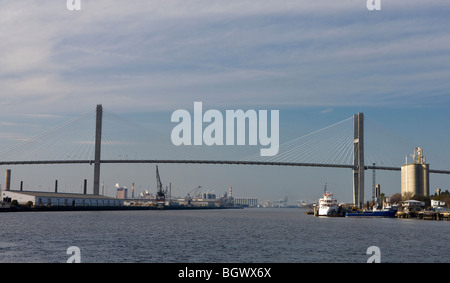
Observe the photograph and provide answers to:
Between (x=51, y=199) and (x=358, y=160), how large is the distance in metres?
98.7

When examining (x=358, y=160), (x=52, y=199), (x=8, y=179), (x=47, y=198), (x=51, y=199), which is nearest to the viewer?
(x=358, y=160)

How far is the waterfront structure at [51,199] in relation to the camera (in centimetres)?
16388

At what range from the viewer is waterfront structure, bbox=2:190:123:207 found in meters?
164

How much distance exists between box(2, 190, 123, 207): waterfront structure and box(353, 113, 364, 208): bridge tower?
84.9 m

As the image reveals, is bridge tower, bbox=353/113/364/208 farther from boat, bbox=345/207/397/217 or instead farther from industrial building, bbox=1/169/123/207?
industrial building, bbox=1/169/123/207

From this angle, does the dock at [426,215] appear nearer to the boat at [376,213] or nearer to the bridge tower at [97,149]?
the boat at [376,213]

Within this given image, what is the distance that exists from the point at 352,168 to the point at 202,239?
371 feet

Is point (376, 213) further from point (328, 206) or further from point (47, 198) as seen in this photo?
point (47, 198)

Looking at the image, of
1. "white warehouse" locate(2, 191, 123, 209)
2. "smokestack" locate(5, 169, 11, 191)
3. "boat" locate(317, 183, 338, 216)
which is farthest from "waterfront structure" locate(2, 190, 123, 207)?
"boat" locate(317, 183, 338, 216)

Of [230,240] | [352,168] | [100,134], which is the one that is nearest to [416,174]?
[352,168]

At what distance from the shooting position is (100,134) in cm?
16675

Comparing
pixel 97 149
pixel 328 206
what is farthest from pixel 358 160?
pixel 97 149

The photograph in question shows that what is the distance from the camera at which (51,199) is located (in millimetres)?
173625

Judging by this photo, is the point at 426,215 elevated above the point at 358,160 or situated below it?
below
